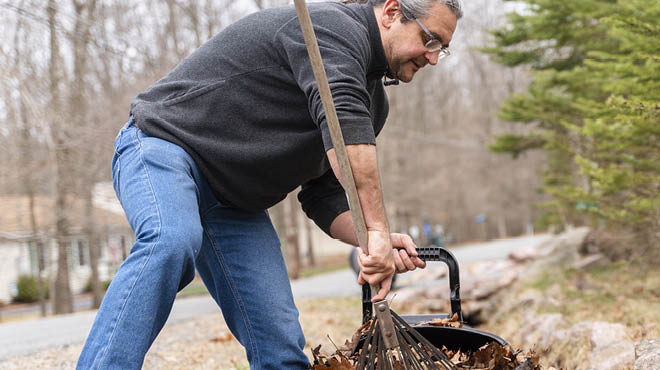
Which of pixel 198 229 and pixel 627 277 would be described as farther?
pixel 627 277

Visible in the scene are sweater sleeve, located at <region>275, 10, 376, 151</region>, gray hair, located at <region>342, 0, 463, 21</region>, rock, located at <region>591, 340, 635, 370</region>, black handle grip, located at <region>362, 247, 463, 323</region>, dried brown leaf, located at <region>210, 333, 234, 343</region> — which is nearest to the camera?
sweater sleeve, located at <region>275, 10, 376, 151</region>

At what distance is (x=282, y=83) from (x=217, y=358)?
2.45m

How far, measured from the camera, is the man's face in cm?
209

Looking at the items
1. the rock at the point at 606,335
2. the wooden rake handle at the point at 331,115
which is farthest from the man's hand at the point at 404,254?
the rock at the point at 606,335

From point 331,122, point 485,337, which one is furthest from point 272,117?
point 485,337

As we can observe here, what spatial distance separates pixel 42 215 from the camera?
52.5ft

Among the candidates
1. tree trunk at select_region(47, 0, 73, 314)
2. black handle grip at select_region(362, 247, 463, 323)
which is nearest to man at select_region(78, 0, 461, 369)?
black handle grip at select_region(362, 247, 463, 323)

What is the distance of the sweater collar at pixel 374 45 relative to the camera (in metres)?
2.12

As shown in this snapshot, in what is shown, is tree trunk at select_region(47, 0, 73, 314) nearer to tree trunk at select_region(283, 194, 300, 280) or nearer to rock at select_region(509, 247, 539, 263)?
tree trunk at select_region(283, 194, 300, 280)

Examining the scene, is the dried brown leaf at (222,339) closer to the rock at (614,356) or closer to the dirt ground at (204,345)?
the dirt ground at (204,345)

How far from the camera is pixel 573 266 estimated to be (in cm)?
838

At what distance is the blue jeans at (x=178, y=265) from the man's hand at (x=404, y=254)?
0.53 m

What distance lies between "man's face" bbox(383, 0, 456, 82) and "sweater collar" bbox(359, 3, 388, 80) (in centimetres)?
2

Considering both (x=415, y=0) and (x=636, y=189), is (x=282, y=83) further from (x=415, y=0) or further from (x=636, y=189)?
(x=636, y=189)
